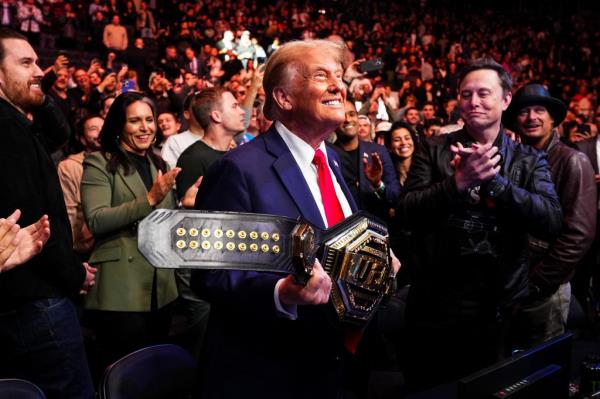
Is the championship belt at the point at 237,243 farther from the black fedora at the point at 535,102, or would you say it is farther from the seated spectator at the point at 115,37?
the seated spectator at the point at 115,37

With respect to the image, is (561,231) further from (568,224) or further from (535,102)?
(535,102)

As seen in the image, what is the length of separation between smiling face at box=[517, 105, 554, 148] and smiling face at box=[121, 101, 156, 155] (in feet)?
6.32

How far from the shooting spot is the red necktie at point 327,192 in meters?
2.01

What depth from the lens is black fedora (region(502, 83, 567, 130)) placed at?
11.1 ft

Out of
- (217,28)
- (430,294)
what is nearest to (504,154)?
(430,294)

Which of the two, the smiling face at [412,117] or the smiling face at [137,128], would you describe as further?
the smiling face at [412,117]

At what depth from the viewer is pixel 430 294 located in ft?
9.27

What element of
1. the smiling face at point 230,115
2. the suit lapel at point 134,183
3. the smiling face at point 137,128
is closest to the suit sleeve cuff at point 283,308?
the suit lapel at point 134,183

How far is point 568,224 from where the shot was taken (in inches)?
125

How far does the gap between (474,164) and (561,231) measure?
3.24 feet

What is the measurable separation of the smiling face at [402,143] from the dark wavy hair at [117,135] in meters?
2.44

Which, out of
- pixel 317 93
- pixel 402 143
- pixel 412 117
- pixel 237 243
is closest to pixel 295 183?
pixel 317 93

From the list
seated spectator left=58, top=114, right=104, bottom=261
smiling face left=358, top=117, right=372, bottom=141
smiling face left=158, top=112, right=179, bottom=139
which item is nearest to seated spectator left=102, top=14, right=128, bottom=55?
smiling face left=158, top=112, right=179, bottom=139

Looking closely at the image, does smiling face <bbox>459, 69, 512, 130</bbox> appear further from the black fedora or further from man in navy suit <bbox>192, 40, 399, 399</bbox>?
man in navy suit <bbox>192, 40, 399, 399</bbox>
